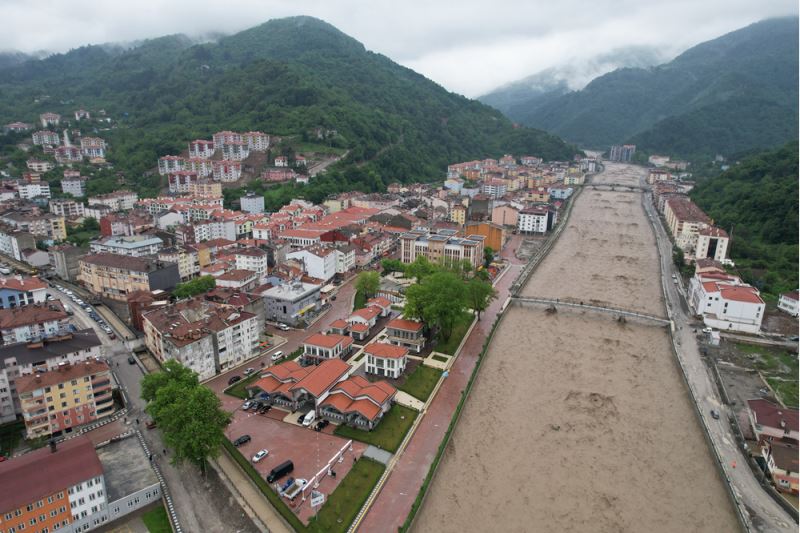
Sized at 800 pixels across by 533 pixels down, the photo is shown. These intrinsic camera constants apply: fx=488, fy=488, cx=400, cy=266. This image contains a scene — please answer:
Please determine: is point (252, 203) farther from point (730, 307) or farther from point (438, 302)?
point (730, 307)

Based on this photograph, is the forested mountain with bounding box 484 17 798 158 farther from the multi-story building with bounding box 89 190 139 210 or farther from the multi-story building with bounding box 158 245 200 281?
the multi-story building with bounding box 89 190 139 210

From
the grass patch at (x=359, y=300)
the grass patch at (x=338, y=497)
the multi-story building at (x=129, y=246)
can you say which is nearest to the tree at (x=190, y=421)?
the grass patch at (x=338, y=497)

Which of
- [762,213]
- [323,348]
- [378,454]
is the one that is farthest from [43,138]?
[762,213]

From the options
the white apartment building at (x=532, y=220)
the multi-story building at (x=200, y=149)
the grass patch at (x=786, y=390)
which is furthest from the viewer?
the multi-story building at (x=200, y=149)

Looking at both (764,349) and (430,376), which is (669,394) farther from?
(430,376)

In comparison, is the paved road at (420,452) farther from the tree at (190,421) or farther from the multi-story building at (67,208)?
the multi-story building at (67,208)

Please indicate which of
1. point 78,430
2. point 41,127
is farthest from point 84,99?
point 78,430

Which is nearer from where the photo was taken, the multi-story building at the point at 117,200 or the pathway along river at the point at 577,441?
the pathway along river at the point at 577,441
